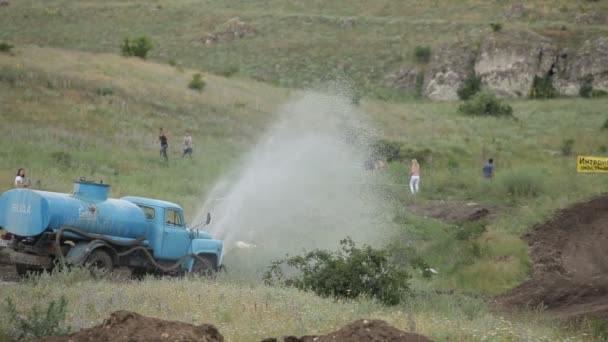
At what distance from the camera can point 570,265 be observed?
2598 centimetres

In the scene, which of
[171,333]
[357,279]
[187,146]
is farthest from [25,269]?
[187,146]

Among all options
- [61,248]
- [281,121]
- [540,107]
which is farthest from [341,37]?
[61,248]

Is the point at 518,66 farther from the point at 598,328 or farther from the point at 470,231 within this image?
the point at 598,328

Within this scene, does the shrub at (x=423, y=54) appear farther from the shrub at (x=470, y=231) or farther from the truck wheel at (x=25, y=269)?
the truck wheel at (x=25, y=269)

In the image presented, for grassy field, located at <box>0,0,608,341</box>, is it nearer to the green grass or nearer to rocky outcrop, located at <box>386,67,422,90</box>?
the green grass

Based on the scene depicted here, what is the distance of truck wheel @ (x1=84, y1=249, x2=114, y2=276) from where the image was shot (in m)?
19.0

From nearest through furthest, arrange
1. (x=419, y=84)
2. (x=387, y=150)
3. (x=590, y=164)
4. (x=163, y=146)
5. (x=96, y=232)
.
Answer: (x=96, y=232), (x=163, y=146), (x=590, y=164), (x=387, y=150), (x=419, y=84)

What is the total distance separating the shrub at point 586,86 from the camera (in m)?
68.4

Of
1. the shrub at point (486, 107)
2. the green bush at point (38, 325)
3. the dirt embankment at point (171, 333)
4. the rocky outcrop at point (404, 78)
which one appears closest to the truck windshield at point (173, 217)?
the green bush at point (38, 325)

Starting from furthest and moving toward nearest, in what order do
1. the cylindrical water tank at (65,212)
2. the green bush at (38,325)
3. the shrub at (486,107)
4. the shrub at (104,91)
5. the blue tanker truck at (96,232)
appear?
the shrub at (486,107) → the shrub at (104,91) → the blue tanker truck at (96,232) → the cylindrical water tank at (65,212) → the green bush at (38,325)

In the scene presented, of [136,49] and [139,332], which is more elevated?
[136,49]

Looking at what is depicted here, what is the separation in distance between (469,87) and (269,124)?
24.0 m

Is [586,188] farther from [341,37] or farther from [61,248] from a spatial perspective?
[341,37]

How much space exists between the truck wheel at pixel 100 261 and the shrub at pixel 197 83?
124 ft
